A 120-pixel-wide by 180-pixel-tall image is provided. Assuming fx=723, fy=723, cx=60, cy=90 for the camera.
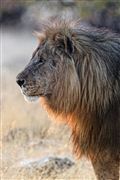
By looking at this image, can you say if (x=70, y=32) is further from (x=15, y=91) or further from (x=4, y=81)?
(x=4, y=81)

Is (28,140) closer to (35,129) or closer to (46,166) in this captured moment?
(35,129)

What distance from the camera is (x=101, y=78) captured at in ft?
19.1

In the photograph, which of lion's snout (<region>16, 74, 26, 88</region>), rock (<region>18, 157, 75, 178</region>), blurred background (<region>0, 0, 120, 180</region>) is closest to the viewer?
lion's snout (<region>16, 74, 26, 88</region>)

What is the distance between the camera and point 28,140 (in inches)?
406

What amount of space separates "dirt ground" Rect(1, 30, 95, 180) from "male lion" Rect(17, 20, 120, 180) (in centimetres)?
189

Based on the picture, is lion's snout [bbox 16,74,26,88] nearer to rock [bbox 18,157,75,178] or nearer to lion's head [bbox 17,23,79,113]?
lion's head [bbox 17,23,79,113]

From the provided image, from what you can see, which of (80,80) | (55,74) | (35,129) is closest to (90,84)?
(80,80)

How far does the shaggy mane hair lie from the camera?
19.0 ft

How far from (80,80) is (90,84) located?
87mm

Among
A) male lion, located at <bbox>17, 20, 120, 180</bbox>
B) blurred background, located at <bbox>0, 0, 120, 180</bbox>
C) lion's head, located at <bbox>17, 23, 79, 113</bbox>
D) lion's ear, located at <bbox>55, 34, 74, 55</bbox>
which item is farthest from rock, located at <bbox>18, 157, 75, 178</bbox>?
lion's ear, located at <bbox>55, 34, 74, 55</bbox>

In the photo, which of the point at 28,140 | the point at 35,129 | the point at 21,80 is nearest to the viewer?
the point at 21,80

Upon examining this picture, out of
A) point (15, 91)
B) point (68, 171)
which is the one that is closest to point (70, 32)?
point (68, 171)

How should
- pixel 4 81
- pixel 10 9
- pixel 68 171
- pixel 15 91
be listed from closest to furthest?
1. pixel 68 171
2. pixel 15 91
3. pixel 4 81
4. pixel 10 9

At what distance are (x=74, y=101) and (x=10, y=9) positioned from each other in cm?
1855
